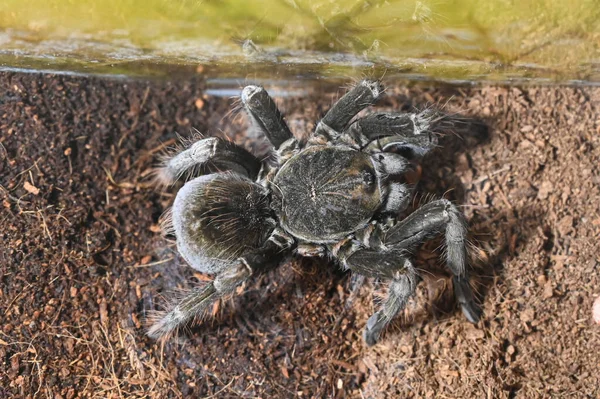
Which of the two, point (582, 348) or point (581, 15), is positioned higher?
point (581, 15)

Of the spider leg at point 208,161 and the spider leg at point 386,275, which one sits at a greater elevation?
the spider leg at point 208,161

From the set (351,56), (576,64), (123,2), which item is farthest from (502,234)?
(123,2)

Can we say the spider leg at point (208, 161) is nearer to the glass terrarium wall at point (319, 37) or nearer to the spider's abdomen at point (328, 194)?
the spider's abdomen at point (328, 194)

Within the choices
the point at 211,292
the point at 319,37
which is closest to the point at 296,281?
the point at 211,292

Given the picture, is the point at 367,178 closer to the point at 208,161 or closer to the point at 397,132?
the point at 397,132

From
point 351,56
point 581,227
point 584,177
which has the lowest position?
point 581,227

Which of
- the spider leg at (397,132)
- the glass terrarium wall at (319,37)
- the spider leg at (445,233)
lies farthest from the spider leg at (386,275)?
the glass terrarium wall at (319,37)

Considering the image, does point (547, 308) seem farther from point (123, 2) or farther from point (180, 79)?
point (123, 2)

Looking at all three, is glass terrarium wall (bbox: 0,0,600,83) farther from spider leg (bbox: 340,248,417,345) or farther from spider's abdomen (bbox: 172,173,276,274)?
spider leg (bbox: 340,248,417,345)
